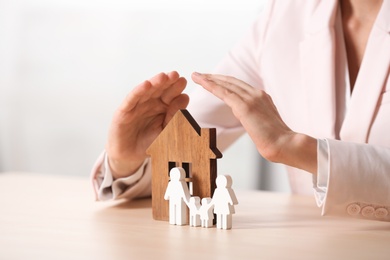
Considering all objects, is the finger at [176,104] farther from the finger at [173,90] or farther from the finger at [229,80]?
the finger at [229,80]

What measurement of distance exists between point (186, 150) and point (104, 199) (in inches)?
13.6

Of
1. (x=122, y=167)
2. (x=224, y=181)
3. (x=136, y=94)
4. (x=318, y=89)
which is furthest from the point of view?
(x=318, y=89)

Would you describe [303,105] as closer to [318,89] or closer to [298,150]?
[318,89]

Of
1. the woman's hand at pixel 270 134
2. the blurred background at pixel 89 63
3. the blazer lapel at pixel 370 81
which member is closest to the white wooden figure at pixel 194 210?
the woman's hand at pixel 270 134

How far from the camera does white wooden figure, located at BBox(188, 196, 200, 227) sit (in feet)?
4.00

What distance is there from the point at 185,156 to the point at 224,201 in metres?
0.12

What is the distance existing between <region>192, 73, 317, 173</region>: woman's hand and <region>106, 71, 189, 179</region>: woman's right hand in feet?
0.68

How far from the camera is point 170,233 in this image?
1186mm

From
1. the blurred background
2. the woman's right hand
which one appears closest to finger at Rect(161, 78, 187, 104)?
the woman's right hand

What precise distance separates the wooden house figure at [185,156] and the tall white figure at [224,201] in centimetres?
3

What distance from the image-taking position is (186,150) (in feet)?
4.09

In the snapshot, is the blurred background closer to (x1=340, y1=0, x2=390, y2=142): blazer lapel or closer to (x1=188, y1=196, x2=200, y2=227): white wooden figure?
(x1=340, y1=0, x2=390, y2=142): blazer lapel

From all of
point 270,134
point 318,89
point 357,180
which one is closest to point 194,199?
point 270,134

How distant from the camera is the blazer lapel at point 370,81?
59.4 inches
